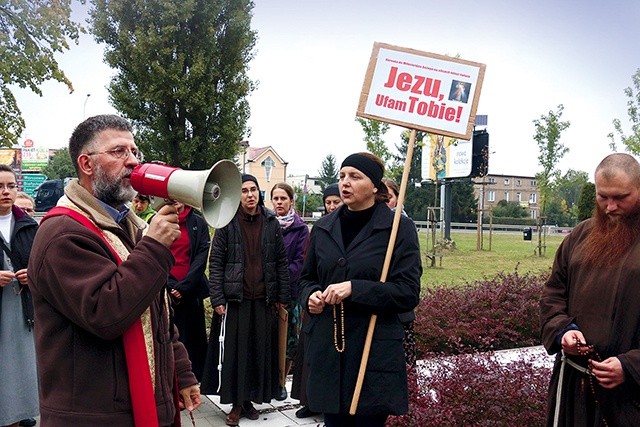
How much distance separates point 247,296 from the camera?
536 centimetres

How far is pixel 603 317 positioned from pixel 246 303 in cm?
320

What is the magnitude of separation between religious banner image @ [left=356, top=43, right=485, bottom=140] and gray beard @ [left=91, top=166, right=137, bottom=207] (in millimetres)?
2020

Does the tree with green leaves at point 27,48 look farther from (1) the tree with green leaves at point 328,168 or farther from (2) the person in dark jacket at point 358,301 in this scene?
(1) the tree with green leaves at point 328,168

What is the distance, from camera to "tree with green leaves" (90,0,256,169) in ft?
79.4

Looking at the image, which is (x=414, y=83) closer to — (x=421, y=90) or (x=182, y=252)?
(x=421, y=90)

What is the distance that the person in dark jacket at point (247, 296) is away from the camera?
Answer: 17.3 ft

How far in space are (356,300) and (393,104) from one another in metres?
1.45

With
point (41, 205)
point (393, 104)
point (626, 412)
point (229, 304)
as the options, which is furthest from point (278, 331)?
point (41, 205)

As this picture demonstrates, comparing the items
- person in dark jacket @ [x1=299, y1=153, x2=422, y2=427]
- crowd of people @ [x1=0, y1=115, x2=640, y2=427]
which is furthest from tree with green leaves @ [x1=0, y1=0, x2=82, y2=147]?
person in dark jacket @ [x1=299, y1=153, x2=422, y2=427]

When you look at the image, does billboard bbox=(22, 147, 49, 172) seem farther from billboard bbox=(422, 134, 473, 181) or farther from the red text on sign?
the red text on sign

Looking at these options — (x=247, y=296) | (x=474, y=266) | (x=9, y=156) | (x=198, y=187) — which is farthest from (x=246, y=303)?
(x=9, y=156)

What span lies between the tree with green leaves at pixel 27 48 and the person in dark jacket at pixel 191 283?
887 cm

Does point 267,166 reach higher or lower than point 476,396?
higher

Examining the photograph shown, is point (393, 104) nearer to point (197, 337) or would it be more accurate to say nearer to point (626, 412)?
point (626, 412)
